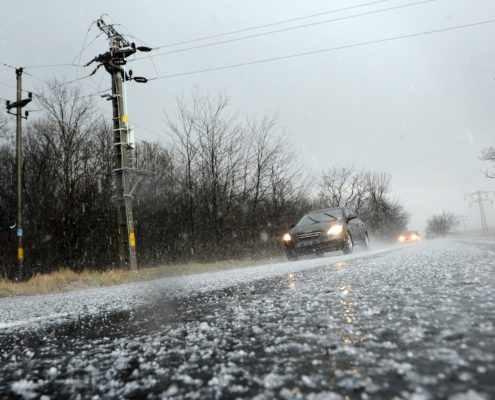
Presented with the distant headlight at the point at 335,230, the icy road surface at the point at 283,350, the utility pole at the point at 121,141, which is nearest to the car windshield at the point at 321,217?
the distant headlight at the point at 335,230

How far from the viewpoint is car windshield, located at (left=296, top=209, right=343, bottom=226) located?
1220 cm

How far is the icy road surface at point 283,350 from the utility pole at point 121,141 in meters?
10.3

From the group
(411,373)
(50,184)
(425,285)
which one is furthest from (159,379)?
(50,184)

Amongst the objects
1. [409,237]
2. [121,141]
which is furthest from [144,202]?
[409,237]

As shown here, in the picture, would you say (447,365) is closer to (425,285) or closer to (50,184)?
(425,285)

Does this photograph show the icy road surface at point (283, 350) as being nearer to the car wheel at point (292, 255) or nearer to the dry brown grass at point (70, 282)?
the dry brown grass at point (70, 282)

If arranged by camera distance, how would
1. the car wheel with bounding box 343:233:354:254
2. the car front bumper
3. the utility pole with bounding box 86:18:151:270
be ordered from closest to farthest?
the car front bumper < the car wheel with bounding box 343:233:354:254 < the utility pole with bounding box 86:18:151:270

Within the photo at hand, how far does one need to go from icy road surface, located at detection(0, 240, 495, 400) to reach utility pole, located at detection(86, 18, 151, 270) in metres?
10.3

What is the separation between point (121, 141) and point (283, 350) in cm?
1294

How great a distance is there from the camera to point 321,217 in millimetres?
12469

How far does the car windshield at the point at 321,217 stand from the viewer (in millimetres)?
12203

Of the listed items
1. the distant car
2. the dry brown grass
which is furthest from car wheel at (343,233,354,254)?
the distant car

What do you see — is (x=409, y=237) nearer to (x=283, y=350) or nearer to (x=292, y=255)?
(x=292, y=255)

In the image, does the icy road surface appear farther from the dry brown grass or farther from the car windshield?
the car windshield
